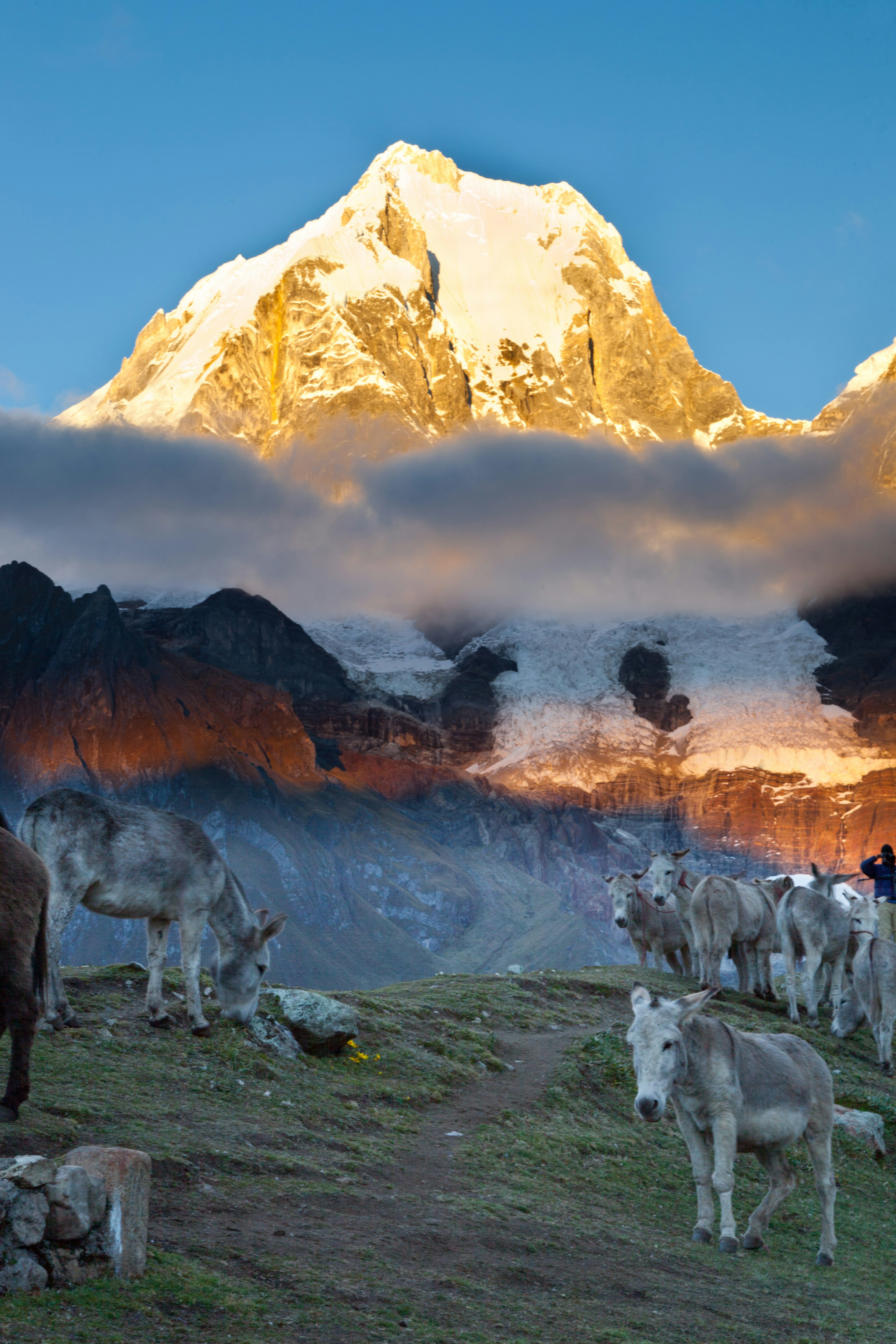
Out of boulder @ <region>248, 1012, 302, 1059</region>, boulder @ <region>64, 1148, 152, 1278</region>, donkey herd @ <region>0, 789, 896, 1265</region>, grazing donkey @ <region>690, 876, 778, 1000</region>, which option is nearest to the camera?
boulder @ <region>64, 1148, 152, 1278</region>

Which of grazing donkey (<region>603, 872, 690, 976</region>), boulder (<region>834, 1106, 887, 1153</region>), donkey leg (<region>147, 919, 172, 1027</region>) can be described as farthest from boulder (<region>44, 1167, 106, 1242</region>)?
grazing donkey (<region>603, 872, 690, 976</region>)

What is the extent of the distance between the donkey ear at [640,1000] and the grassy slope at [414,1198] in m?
2.19

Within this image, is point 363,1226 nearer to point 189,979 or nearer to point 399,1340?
point 399,1340

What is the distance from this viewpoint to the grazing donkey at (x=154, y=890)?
14023 millimetres

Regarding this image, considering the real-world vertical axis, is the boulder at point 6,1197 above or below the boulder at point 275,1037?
above

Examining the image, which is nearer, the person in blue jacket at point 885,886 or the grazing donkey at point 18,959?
the grazing donkey at point 18,959

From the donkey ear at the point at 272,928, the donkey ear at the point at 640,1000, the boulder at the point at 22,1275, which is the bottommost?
the boulder at the point at 22,1275

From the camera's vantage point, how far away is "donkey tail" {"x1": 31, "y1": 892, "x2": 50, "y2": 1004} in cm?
988

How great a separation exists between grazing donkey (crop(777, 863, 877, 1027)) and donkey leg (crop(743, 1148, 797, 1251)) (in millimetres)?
13969

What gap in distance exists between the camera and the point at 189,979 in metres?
14.8

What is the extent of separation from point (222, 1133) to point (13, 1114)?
2.45 metres

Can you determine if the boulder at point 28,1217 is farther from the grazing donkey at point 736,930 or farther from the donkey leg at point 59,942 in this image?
the grazing donkey at point 736,930

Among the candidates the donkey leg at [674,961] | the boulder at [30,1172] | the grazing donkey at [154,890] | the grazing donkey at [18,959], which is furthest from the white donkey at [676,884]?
the boulder at [30,1172]

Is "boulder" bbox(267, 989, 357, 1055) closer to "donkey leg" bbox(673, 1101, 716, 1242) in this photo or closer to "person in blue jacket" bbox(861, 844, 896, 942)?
"donkey leg" bbox(673, 1101, 716, 1242)
